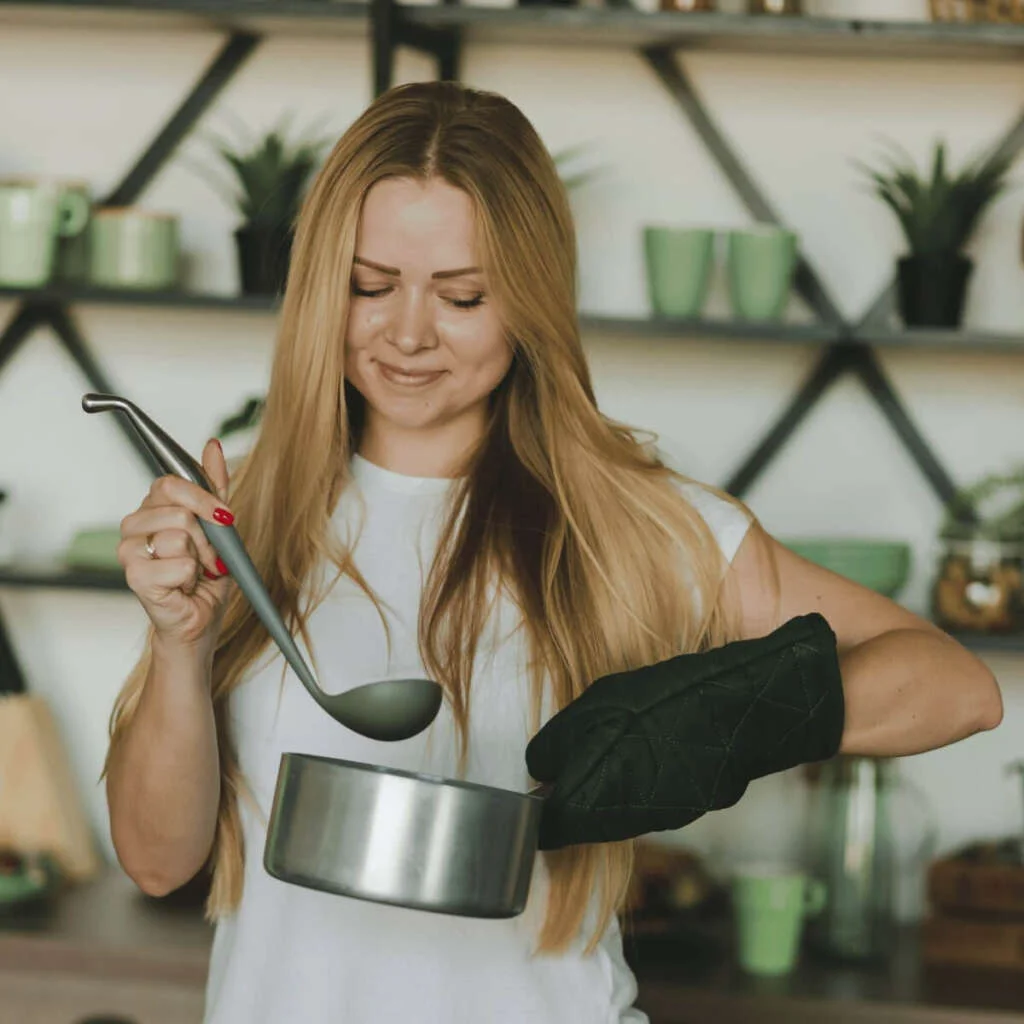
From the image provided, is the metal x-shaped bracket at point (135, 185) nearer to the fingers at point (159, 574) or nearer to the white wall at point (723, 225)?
the white wall at point (723, 225)

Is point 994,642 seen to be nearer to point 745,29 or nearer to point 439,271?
point 745,29

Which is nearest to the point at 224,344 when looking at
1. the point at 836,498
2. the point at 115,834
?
the point at 836,498

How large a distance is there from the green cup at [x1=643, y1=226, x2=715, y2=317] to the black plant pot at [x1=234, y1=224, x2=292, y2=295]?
1.63 ft

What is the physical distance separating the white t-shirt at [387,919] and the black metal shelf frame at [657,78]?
3.18 feet

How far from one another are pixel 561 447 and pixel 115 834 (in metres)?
0.44

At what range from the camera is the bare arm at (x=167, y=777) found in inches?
43.0

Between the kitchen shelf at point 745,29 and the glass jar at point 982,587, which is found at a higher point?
the kitchen shelf at point 745,29

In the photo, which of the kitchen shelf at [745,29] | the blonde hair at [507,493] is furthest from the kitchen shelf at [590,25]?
the blonde hair at [507,493]

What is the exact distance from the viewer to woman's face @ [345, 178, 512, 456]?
117 centimetres

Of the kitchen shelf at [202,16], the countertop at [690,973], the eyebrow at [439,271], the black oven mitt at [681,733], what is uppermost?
the kitchen shelf at [202,16]

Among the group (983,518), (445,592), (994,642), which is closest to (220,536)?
(445,592)

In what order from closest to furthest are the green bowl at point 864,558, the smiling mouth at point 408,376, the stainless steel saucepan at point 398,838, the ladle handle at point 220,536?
1. the stainless steel saucepan at point 398,838
2. the ladle handle at point 220,536
3. the smiling mouth at point 408,376
4. the green bowl at point 864,558

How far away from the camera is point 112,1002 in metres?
2.03

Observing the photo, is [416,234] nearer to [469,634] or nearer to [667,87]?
[469,634]
